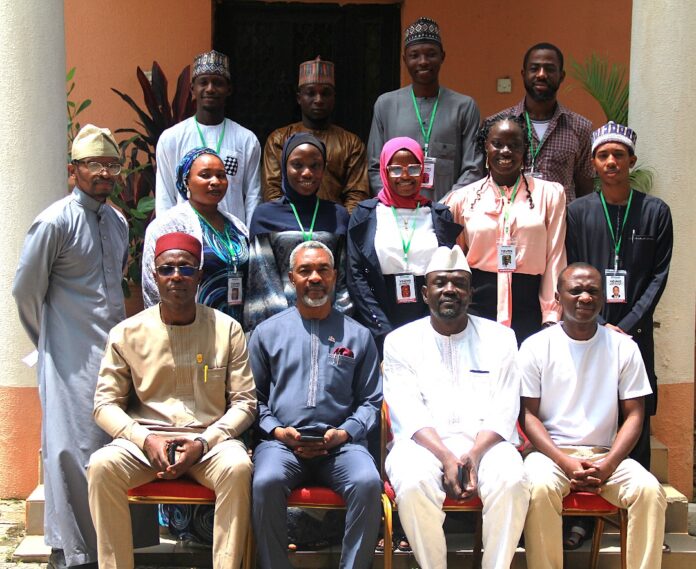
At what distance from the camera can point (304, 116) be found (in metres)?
6.22

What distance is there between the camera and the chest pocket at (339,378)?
471cm

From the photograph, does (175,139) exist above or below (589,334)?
above

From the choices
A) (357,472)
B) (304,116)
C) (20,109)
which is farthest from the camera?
(304,116)

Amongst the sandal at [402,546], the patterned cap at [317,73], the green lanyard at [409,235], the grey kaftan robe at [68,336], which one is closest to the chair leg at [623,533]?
the sandal at [402,546]

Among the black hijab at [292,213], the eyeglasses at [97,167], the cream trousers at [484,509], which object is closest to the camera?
the cream trousers at [484,509]

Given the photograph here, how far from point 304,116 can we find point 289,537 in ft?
8.88

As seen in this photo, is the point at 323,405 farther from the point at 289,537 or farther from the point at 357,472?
the point at 289,537

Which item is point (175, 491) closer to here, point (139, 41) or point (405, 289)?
point (405, 289)

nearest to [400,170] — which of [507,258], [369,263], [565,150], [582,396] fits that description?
[369,263]

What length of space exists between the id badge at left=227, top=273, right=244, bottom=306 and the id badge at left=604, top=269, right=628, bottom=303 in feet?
6.54

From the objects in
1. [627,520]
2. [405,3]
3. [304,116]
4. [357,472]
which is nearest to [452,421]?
[357,472]

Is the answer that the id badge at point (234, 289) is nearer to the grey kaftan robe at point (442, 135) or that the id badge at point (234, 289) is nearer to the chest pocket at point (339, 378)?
the chest pocket at point (339, 378)

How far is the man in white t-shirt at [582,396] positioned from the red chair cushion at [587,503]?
0.10ft

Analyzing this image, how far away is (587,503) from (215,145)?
3.08 meters
